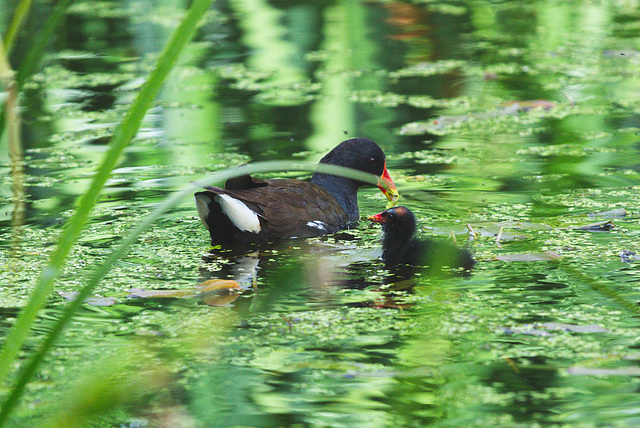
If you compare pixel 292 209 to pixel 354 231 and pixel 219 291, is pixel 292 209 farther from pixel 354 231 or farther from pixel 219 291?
pixel 219 291

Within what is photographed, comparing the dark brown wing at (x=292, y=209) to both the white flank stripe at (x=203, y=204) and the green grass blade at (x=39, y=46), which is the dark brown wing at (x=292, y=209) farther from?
the green grass blade at (x=39, y=46)

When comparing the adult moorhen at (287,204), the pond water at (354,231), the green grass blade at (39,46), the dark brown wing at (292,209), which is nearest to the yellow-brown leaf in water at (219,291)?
the pond water at (354,231)

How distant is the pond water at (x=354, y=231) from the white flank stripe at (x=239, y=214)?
0.14 metres

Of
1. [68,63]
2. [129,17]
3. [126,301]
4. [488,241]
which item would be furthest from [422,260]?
[129,17]

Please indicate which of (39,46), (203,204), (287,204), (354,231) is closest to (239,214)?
(203,204)

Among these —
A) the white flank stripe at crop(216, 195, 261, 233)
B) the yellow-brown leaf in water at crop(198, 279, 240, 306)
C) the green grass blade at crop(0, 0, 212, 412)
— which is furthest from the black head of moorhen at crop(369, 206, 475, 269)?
the green grass blade at crop(0, 0, 212, 412)

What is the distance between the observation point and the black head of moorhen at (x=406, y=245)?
382 centimetres

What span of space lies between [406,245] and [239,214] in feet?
2.59

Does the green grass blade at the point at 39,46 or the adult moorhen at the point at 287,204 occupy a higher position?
the green grass blade at the point at 39,46

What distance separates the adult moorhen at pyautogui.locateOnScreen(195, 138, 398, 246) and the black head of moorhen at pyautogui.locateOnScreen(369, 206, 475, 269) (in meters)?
0.44

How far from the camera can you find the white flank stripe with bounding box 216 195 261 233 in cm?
424

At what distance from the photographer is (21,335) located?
51.8 inches

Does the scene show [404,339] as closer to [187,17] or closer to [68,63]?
[187,17]

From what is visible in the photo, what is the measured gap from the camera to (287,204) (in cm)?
454
